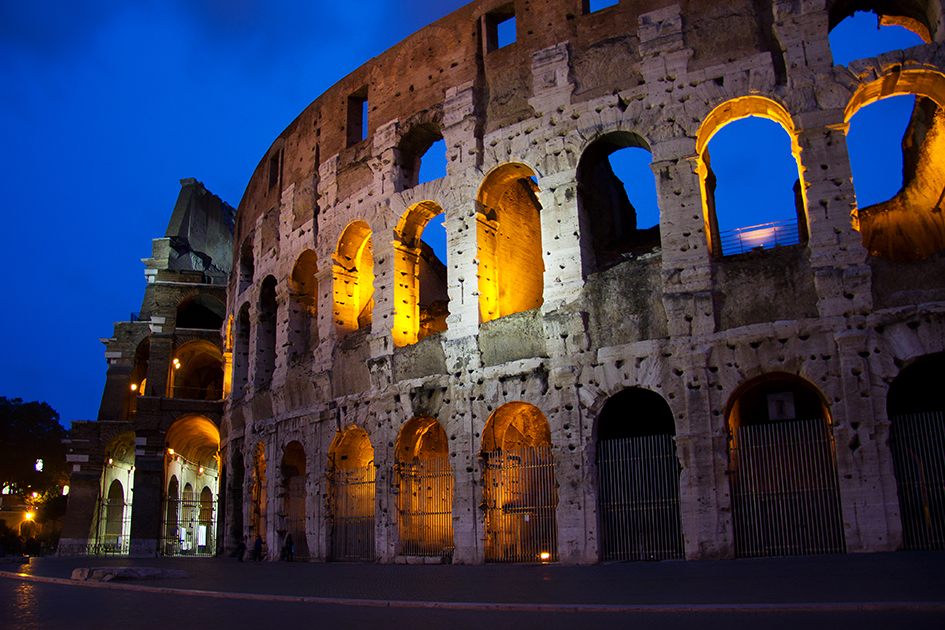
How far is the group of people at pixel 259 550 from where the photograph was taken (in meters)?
15.6

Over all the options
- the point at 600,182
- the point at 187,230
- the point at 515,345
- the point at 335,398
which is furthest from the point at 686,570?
the point at 187,230

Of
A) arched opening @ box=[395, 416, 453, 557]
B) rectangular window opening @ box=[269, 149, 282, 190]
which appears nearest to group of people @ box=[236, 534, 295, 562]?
arched opening @ box=[395, 416, 453, 557]

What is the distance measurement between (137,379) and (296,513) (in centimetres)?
1567

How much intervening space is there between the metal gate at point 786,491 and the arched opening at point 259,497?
1093 centimetres

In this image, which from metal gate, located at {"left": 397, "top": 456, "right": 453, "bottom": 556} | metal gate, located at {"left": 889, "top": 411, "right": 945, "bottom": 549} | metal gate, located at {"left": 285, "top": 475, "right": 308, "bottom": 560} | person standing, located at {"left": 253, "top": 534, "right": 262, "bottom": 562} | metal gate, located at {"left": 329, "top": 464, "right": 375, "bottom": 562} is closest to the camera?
metal gate, located at {"left": 889, "top": 411, "right": 945, "bottom": 549}

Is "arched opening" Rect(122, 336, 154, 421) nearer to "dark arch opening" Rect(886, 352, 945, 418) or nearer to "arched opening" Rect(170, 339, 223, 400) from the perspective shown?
"arched opening" Rect(170, 339, 223, 400)

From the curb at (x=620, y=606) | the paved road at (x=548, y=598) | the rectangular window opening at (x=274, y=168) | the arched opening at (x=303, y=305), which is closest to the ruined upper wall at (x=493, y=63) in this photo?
the rectangular window opening at (x=274, y=168)

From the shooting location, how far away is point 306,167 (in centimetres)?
1781

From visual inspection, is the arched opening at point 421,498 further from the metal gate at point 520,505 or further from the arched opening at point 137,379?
the arched opening at point 137,379

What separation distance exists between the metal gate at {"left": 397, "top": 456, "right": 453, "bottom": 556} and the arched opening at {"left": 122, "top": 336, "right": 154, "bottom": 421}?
51.2 feet

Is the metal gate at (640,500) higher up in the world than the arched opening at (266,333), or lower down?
lower down

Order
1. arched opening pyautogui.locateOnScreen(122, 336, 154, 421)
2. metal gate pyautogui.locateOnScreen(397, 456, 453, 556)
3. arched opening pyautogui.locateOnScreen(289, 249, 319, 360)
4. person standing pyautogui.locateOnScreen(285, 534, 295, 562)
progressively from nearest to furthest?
metal gate pyautogui.locateOnScreen(397, 456, 453, 556) < person standing pyautogui.locateOnScreen(285, 534, 295, 562) < arched opening pyautogui.locateOnScreen(289, 249, 319, 360) < arched opening pyautogui.locateOnScreen(122, 336, 154, 421)

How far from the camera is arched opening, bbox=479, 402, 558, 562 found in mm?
11844

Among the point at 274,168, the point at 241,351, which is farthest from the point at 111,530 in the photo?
the point at 274,168
